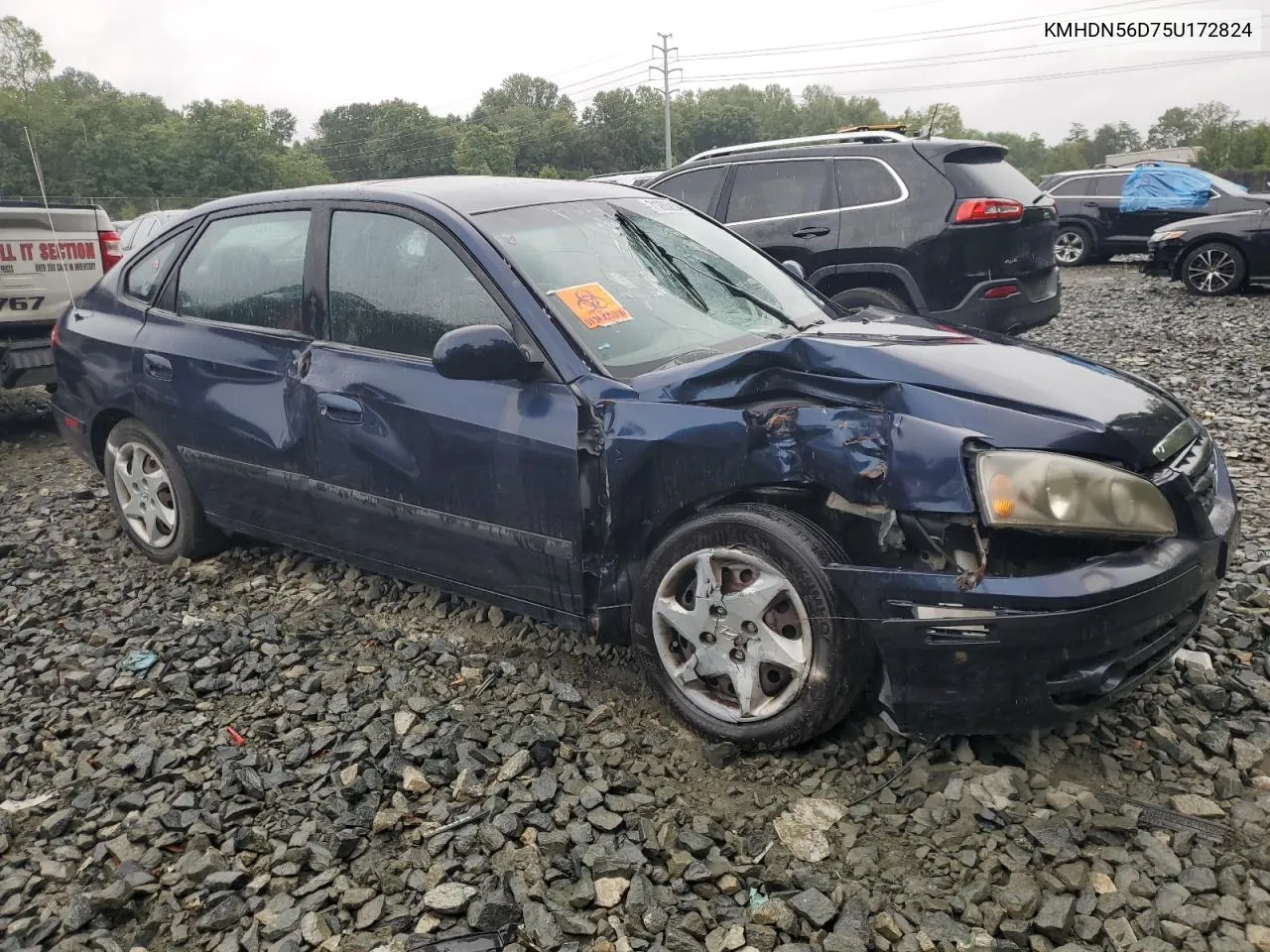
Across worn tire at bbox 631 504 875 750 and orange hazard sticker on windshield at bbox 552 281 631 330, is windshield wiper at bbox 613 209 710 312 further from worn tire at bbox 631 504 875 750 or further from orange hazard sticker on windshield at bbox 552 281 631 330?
worn tire at bbox 631 504 875 750

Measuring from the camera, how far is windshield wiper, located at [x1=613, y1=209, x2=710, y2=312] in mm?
3486

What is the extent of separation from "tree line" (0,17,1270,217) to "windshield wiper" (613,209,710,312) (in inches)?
1163

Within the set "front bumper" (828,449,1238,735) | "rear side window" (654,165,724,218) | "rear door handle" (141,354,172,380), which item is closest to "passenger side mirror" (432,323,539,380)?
"front bumper" (828,449,1238,735)

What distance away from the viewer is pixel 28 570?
4516 mm

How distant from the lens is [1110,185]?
651 inches

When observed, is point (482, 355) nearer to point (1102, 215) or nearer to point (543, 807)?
point (543, 807)

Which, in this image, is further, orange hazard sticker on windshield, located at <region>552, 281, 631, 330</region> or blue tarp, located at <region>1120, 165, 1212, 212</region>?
blue tarp, located at <region>1120, 165, 1212, 212</region>

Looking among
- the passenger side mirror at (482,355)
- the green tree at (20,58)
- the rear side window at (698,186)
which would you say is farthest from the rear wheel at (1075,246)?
the green tree at (20,58)

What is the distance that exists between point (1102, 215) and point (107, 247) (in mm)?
15574

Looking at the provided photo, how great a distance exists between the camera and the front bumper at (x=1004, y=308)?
6.79 m

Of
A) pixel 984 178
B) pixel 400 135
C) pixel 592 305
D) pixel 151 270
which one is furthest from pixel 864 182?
pixel 400 135

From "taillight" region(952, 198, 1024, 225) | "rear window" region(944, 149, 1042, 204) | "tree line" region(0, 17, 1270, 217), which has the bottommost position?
"taillight" region(952, 198, 1024, 225)

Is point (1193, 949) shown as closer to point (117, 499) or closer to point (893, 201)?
point (117, 499)

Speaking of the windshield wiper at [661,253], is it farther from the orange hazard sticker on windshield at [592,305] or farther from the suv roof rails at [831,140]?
the suv roof rails at [831,140]
